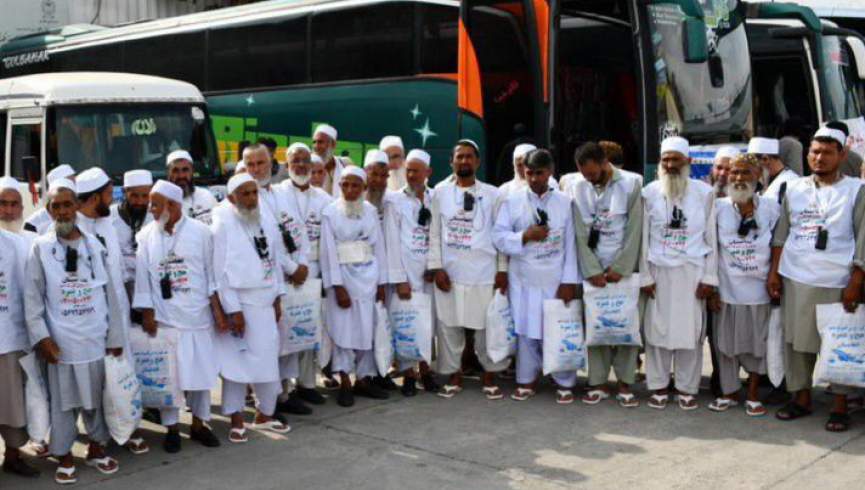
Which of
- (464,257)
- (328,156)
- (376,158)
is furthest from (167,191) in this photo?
(328,156)

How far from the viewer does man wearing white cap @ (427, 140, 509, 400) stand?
7762 millimetres

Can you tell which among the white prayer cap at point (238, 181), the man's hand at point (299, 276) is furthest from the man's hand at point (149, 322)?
the man's hand at point (299, 276)

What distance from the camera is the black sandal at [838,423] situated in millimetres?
6688

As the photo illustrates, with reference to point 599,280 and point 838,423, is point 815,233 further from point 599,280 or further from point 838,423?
point 599,280

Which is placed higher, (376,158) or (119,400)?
(376,158)

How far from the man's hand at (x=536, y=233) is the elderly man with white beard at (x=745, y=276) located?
4.04ft

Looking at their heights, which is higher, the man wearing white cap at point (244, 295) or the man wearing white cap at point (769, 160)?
the man wearing white cap at point (769, 160)

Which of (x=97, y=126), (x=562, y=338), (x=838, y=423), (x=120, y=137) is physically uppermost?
(x=97, y=126)

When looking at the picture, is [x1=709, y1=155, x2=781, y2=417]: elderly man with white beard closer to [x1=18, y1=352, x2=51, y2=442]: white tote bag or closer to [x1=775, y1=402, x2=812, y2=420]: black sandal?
[x1=775, y1=402, x2=812, y2=420]: black sandal

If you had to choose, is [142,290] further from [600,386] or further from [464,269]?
[600,386]

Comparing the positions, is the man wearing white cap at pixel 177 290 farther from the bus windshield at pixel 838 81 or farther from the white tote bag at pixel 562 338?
the bus windshield at pixel 838 81

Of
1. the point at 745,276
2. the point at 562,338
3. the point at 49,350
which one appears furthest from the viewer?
the point at 562,338

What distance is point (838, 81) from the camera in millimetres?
14438

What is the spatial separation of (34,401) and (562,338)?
11.6ft
